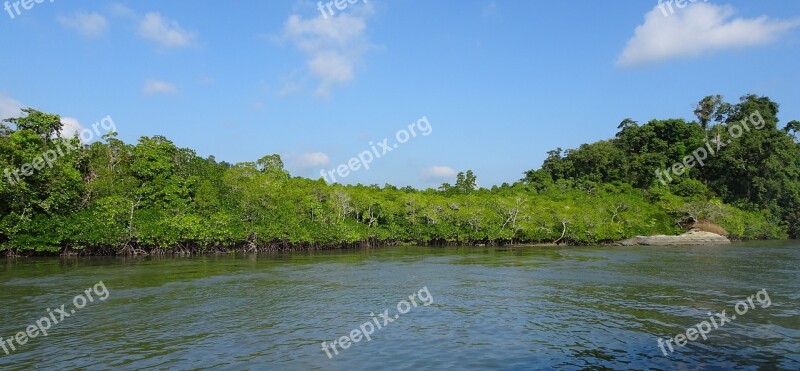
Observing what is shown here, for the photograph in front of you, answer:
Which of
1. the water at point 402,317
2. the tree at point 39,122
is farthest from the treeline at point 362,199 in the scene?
the water at point 402,317

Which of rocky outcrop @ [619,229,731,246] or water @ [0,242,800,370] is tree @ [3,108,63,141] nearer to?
water @ [0,242,800,370]

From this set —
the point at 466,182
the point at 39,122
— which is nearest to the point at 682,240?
the point at 466,182

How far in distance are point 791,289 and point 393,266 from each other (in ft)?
67.6

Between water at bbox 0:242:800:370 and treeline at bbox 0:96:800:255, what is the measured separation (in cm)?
858

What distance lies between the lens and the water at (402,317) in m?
12.2

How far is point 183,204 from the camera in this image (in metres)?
44.0

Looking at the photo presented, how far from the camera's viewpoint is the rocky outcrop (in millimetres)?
60522

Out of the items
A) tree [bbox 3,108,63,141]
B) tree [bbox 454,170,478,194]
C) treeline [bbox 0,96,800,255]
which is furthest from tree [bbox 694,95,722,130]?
tree [bbox 3,108,63,141]

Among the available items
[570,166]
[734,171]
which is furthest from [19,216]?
[734,171]

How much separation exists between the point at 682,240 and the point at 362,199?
37.3 meters

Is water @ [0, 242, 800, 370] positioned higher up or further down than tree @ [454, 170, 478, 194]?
further down

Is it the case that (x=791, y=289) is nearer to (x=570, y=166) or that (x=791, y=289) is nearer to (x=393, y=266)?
(x=393, y=266)

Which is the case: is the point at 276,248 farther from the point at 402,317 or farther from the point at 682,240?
the point at 682,240

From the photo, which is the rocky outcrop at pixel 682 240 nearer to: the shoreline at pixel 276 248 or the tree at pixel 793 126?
the shoreline at pixel 276 248
